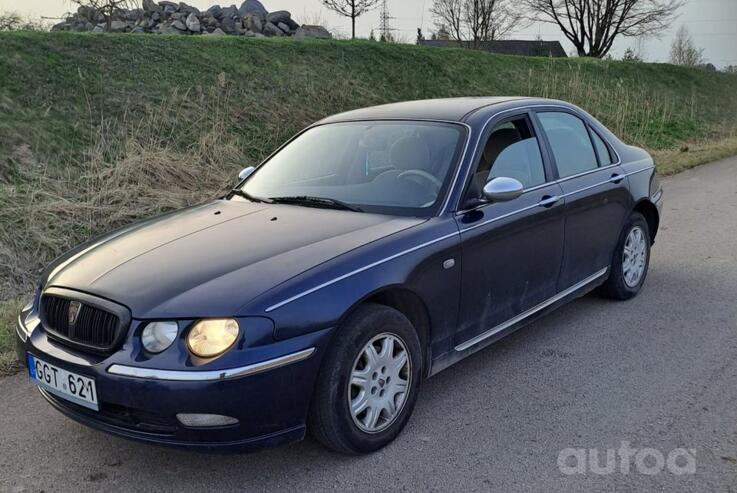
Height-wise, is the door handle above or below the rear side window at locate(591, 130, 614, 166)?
below

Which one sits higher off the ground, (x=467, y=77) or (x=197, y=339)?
(x=467, y=77)

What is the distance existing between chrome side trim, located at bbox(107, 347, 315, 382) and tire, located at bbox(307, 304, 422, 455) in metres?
0.27

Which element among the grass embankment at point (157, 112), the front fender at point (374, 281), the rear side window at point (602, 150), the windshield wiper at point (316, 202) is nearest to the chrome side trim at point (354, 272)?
the front fender at point (374, 281)

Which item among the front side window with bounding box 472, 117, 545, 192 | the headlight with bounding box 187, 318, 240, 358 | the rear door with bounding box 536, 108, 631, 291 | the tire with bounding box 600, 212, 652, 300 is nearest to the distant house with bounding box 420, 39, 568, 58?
the tire with bounding box 600, 212, 652, 300

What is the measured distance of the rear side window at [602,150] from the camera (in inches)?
199

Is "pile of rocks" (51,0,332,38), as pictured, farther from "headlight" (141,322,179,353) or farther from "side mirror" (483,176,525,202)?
"headlight" (141,322,179,353)

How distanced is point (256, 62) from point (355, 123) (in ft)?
31.1

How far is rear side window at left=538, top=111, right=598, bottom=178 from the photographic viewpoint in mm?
4559

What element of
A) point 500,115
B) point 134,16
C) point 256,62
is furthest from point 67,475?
point 134,16

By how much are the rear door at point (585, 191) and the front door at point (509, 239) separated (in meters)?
0.15

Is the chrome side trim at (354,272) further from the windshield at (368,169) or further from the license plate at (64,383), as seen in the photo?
the license plate at (64,383)

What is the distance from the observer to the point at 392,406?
3.21m

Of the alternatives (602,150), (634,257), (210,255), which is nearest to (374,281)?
(210,255)

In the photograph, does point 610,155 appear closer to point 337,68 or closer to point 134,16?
point 337,68
